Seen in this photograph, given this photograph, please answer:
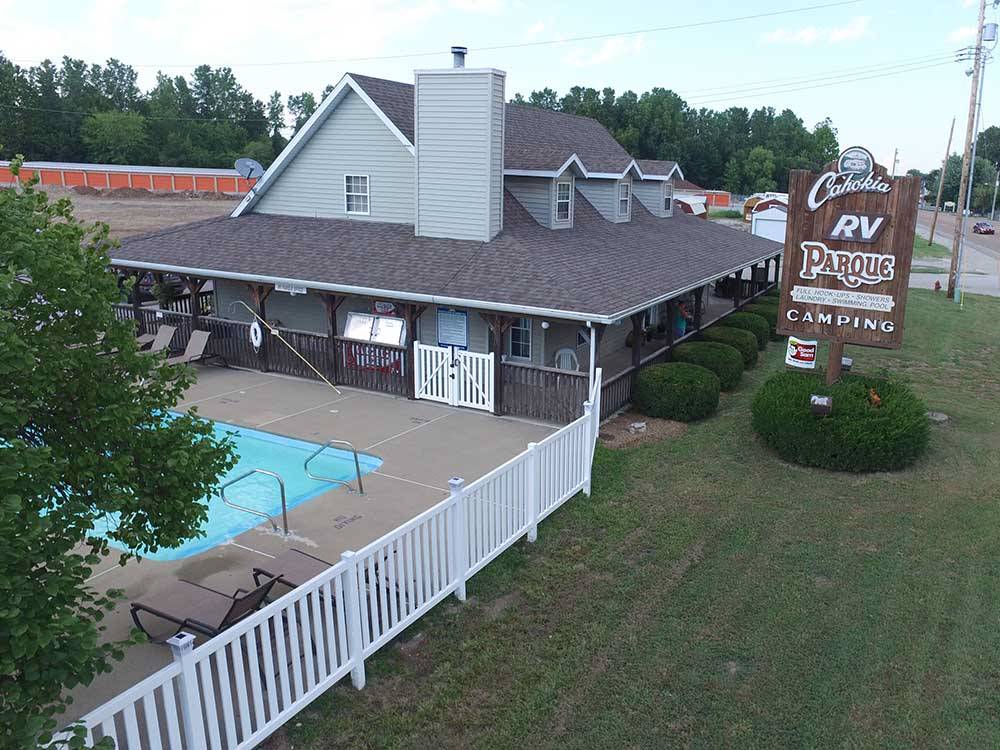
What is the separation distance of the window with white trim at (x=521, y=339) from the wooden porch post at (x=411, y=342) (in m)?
2.40

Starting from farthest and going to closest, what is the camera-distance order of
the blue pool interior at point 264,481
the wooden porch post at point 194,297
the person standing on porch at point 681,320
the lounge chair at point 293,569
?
the person standing on porch at point 681,320 < the wooden porch post at point 194,297 < the blue pool interior at point 264,481 < the lounge chair at point 293,569

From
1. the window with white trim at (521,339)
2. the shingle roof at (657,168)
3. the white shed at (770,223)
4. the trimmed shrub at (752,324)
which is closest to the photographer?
the window with white trim at (521,339)

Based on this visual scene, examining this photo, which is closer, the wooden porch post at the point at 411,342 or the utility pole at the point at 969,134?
the wooden porch post at the point at 411,342

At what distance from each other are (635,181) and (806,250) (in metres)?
14.7

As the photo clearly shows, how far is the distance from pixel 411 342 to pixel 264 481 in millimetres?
4721

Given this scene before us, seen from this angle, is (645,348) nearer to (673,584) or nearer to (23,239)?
(673,584)

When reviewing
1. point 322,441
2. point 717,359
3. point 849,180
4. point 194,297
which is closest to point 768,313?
point 717,359

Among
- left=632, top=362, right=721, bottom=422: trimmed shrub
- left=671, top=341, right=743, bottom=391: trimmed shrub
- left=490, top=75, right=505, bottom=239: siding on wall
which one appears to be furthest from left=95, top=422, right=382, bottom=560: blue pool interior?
left=671, top=341, right=743, bottom=391: trimmed shrub

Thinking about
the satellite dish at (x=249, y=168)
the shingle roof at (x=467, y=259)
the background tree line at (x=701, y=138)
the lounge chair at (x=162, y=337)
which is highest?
the background tree line at (x=701, y=138)

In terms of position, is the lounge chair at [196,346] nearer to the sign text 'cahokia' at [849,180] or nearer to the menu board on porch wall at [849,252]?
the menu board on porch wall at [849,252]

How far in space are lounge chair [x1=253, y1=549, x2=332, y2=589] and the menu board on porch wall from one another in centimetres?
848

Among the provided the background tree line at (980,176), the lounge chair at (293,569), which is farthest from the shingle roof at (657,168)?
the background tree line at (980,176)

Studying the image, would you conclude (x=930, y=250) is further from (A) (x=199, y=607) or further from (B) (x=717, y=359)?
(A) (x=199, y=607)

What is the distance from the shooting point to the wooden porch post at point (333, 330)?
16.1 meters
